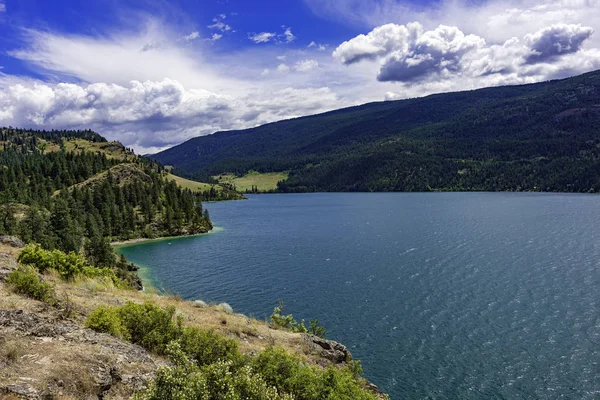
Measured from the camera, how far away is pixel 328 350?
33.4 m

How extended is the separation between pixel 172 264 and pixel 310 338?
2867 inches

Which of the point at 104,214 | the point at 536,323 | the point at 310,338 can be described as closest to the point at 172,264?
the point at 104,214

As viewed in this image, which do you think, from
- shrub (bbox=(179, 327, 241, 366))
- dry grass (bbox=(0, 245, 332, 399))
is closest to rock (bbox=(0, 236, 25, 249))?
dry grass (bbox=(0, 245, 332, 399))

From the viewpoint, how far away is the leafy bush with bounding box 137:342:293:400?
13234mm

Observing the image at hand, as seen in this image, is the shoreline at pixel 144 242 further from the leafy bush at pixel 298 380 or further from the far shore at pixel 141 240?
the leafy bush at pixel 298 380

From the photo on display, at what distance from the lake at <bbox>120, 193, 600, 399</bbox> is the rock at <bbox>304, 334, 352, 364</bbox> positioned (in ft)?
26.4

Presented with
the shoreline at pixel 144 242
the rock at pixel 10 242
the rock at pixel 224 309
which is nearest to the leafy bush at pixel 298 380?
the rock at pixel 224 309

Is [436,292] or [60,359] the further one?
[436,292]

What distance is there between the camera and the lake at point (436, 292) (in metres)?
40.6

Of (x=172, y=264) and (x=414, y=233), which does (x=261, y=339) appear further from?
(x=414, y=233)

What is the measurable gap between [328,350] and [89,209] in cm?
13881

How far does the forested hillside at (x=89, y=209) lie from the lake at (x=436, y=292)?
1452 cm

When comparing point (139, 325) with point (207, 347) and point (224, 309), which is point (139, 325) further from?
point (224, 309)

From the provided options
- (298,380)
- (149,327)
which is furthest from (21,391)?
(298,380)
